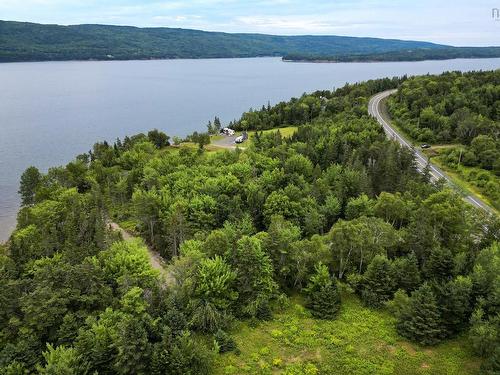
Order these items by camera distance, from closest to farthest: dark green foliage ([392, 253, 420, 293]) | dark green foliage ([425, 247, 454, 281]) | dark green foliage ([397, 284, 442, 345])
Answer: dark green foliage ([397, 284, 442, 345]) → dark green foliage ([392, 253, 420, 293]) → dark green foliage ([425, 247, 454, 281])

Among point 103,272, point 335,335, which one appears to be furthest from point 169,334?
point 335,335

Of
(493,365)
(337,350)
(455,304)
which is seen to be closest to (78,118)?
(337,350)

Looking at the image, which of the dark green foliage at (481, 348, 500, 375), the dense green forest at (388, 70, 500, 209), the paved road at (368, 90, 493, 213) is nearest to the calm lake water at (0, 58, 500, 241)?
the paved road at (368, 90, 493, 213)

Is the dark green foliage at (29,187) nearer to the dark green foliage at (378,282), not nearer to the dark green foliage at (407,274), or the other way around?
the dark green foliage at (378,282)

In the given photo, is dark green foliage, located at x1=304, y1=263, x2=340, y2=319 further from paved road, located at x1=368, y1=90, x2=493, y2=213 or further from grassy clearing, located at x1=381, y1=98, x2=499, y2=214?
grassy clearing, located at x1=381, y1=98, x2=499, y2=214

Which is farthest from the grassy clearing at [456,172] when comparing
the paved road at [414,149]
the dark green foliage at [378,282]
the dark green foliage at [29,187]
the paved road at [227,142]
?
the dark green foliage at [29,187]
